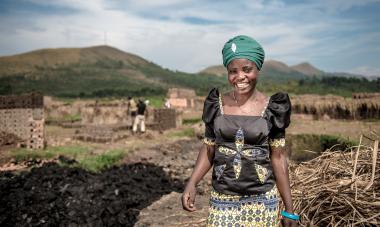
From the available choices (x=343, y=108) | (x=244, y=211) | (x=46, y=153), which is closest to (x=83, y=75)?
(x=343, y=108)

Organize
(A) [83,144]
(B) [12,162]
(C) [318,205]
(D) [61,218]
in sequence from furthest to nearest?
(A) [83,144]
(B) [12,162]
(D) [61,218]
(C) [318,205]

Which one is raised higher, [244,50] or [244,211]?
[244,50]

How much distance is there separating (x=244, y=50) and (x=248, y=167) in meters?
0.69

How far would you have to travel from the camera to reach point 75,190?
724cm

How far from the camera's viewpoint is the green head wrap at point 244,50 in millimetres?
2180

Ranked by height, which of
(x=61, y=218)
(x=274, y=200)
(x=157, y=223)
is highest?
(x=274, y=200)

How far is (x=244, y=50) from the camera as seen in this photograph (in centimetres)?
218

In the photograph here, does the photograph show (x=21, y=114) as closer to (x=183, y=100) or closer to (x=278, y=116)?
(x=278, y=116)

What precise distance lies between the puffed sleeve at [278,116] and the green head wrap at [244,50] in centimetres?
24

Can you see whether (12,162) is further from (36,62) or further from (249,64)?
(36,62)

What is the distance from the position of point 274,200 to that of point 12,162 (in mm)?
8828

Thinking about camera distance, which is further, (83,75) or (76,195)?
(83,75)

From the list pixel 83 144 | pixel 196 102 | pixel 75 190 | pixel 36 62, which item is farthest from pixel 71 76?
pixel 75 190

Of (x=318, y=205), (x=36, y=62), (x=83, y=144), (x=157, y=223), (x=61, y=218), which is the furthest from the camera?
(x=36, y=62)
